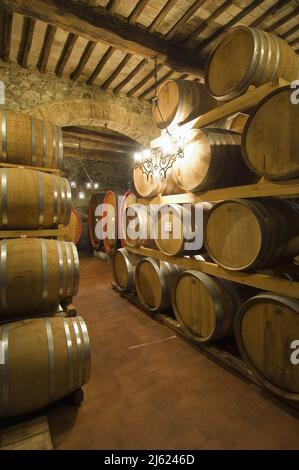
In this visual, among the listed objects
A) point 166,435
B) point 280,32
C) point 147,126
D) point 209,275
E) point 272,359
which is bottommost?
point 166,435

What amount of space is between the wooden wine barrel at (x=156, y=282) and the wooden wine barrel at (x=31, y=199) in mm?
1530

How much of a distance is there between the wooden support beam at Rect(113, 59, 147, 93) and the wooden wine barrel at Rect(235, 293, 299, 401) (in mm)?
4301

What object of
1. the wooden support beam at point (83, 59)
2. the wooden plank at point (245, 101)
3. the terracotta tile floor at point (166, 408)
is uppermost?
the wooden support beam at point (83, 59)

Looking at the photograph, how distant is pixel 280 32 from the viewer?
347 centimetres

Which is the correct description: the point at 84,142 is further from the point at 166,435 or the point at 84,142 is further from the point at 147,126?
the point at 166,435

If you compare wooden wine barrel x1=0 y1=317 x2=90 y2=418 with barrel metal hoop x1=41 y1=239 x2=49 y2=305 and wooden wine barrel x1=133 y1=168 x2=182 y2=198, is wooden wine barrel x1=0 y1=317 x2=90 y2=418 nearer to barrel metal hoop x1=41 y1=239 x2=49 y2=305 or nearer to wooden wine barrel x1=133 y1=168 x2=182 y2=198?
barrel metal hoop x1=41 y1=239 x2=49 y2=305

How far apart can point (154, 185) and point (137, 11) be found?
2202 mm

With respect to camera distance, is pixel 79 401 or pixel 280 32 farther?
pixel 280 32

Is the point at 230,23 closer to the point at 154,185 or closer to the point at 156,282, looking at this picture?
the point at 154,185

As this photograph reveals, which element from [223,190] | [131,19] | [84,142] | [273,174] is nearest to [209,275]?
[223,190]

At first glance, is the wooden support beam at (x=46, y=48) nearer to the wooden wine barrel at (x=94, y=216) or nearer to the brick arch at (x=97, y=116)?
the brick arch at (x=97, y=116)

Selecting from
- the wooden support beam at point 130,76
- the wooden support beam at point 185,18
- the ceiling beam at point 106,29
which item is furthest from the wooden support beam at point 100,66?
the wooden support beam at point 185,18

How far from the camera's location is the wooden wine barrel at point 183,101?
130 inches

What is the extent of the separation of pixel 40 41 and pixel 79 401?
192 inches
